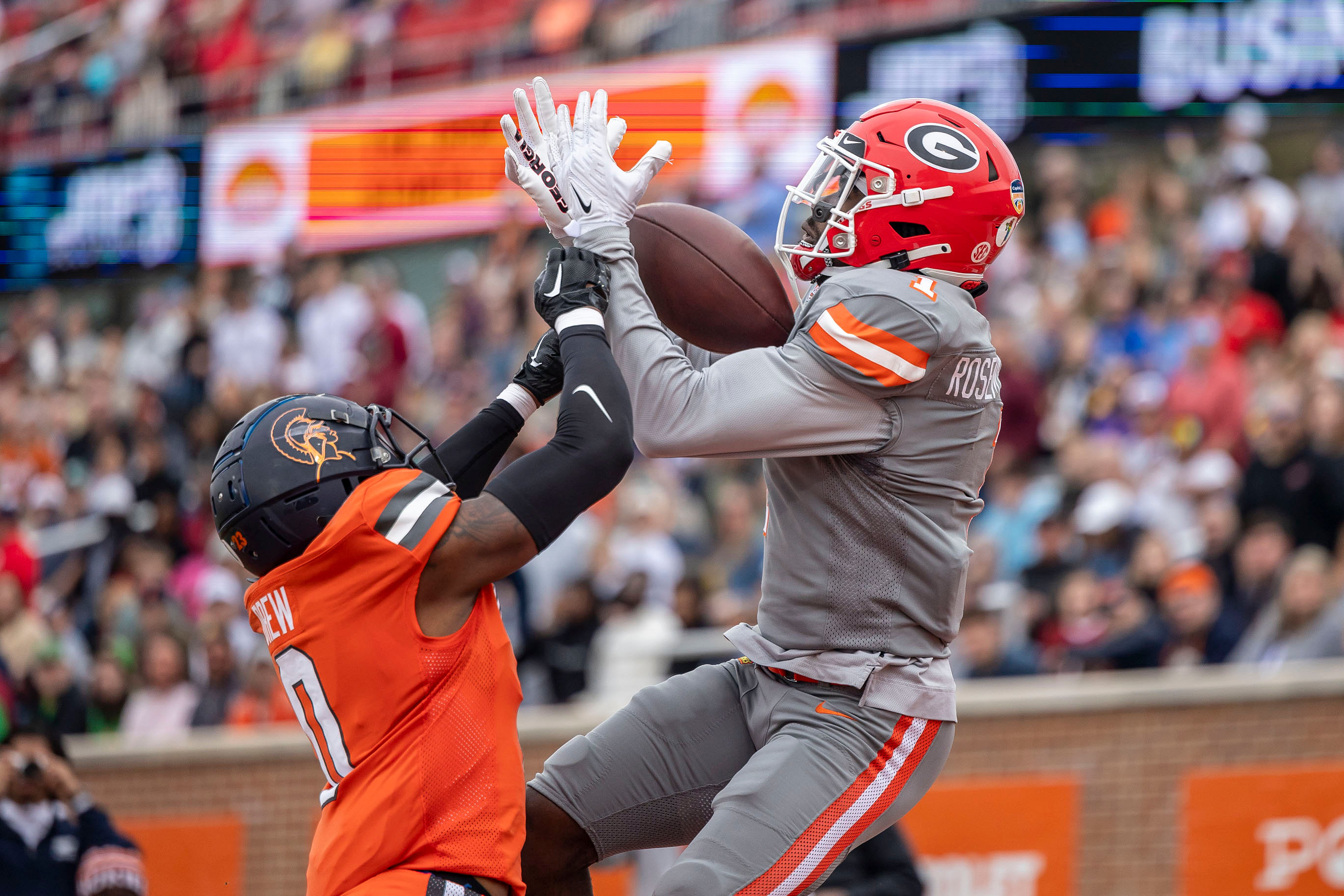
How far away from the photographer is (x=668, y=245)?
151 inches

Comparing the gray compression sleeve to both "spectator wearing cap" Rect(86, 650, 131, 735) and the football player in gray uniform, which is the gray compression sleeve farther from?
"spectator wearing cap" Rect(86, 650, 131, 735)

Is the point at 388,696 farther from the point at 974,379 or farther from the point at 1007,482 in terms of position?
the point at 1007,482

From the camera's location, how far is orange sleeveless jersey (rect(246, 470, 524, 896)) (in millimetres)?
3123

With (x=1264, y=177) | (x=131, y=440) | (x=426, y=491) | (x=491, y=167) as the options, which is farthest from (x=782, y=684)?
(x=491, y=167)

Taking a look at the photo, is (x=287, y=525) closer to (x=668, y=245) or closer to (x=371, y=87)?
(x=668, y=245)

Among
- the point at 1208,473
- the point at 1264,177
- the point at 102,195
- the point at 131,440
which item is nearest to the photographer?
the point at 1208,473

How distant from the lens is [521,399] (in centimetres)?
392

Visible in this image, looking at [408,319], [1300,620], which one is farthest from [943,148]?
[408,319]

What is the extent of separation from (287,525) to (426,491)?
262 mm

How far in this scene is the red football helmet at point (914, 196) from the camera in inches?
144

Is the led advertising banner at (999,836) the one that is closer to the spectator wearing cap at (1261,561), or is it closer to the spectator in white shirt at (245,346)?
the spectator wearing cap at (1261,561)

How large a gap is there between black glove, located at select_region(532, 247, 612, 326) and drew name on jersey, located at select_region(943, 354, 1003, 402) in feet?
2.45

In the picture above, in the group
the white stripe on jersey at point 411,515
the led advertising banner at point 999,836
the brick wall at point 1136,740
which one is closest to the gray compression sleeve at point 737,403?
the white stripe on jersey at point 411,515

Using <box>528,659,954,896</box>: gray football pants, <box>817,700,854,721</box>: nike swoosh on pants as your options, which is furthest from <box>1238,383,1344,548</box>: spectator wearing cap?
<box>817,700,854,721</box>: nike swoosh on pants
